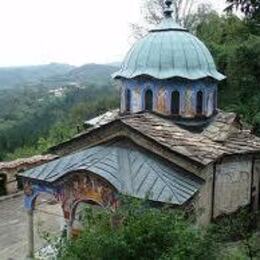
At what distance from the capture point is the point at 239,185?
15.5 m

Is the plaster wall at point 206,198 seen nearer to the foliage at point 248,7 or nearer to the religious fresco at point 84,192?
the religious fresco at point 84,192

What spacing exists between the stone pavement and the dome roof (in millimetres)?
5644

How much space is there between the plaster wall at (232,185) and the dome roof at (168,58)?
118 inches

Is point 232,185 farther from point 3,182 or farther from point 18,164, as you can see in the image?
point 3,182

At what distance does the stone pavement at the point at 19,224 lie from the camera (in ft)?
50.5

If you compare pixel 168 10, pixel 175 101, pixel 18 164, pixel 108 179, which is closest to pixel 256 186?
pixel 175 101

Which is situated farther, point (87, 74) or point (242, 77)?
point (87, 74)

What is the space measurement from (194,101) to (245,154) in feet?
7.65

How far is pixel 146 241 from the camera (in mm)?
8008

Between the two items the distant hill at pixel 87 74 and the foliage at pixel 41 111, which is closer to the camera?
the foliage at pixel 41 111

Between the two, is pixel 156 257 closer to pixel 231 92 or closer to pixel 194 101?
pixel 194 101

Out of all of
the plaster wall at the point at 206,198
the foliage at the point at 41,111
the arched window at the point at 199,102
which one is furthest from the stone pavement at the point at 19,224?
the foliage at the point at 41,111

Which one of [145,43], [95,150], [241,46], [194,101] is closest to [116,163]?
[95,150]

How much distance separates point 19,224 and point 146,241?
10.8 meters
